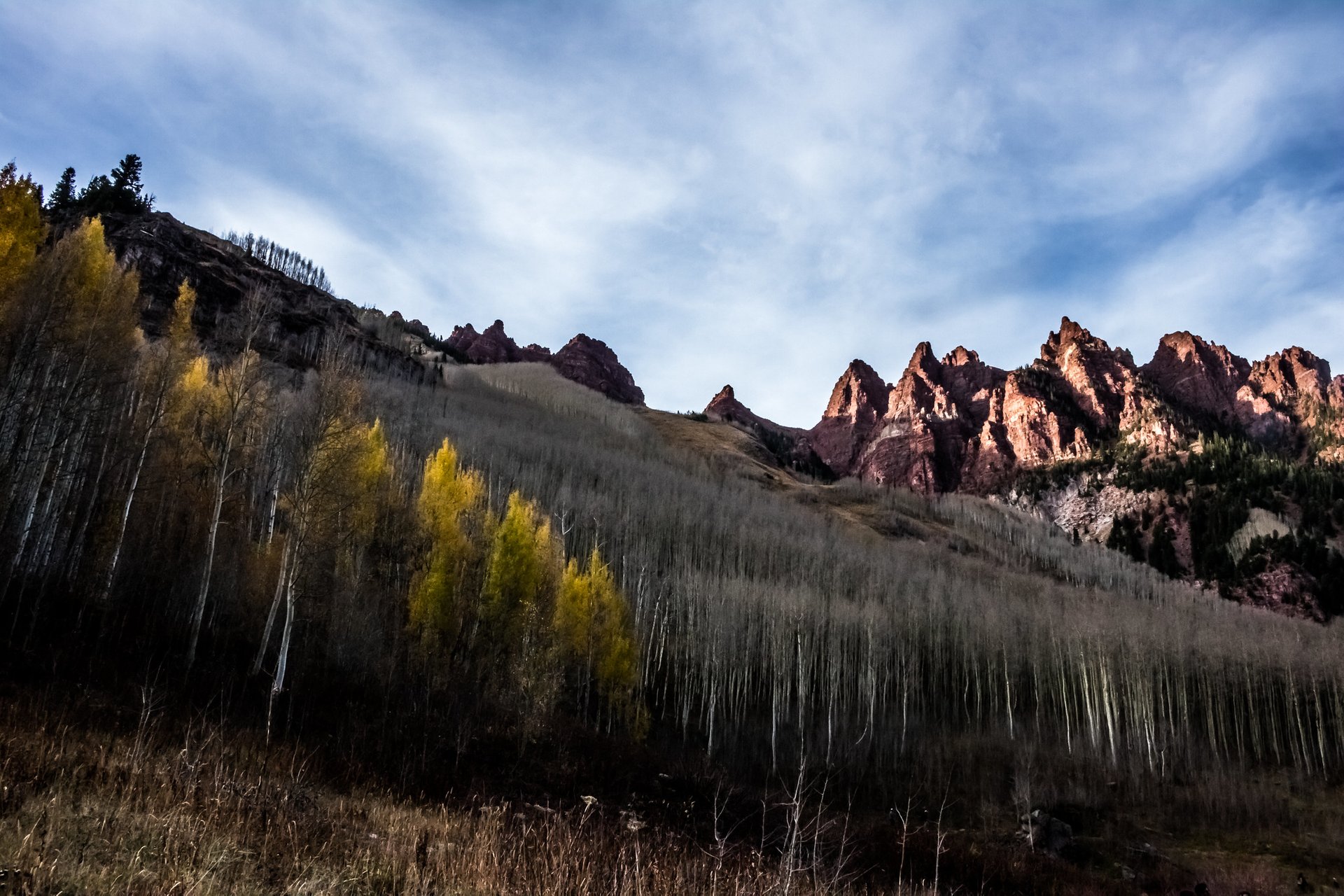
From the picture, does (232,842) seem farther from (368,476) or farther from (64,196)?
(64,196)

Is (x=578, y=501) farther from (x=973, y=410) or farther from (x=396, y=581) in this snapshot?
(x=973, y=410)

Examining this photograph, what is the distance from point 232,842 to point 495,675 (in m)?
24.4

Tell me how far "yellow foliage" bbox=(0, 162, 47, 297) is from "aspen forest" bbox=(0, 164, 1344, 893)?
0.10 m

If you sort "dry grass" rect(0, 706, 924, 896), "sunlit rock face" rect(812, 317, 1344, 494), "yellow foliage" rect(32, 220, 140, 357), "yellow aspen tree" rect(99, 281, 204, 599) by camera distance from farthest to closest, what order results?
"sunlit rock face" rect(812, 317, 1344, 494) → "yellow aspen tree" rect(99, 281, 204, 599) → "yellow foliage" rect(32, 220, 140, 357) → "dry grass" rect(0, 706, 924, 896)

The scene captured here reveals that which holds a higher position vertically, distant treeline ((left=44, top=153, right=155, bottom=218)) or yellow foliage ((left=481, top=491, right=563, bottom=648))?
distant treeline ((left=44, top=153, right=155, bottom=218))

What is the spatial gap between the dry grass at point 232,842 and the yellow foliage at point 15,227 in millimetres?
11687

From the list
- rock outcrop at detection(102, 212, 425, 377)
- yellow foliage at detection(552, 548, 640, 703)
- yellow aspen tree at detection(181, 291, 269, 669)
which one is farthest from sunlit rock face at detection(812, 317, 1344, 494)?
yellow aspen tree at detection(181, 291, 269, 669)

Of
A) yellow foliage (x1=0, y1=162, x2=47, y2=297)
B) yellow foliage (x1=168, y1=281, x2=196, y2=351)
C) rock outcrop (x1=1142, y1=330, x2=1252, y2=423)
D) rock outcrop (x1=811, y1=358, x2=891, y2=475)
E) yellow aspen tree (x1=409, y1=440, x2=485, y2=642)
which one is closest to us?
yellow foliage (x1=0, y1=162, x2=47, y2=297)

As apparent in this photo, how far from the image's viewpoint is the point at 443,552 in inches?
1195

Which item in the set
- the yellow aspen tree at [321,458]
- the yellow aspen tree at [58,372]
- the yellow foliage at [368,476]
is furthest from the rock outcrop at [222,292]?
the yellow aspen tree at [321,458]

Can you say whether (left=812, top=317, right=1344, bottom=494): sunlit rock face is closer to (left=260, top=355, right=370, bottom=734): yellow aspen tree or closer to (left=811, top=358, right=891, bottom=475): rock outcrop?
(left=811, top=358, right=891, bottom=475): rock outcrop

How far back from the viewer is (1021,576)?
290 feet

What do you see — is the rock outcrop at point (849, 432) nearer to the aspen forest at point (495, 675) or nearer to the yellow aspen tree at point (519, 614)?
the aspen forest at point (495, 675)

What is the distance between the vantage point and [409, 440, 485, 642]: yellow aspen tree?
28.7m
